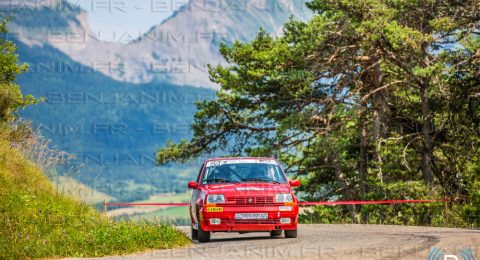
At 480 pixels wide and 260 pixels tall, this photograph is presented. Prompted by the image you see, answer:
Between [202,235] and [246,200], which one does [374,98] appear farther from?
[202,235]

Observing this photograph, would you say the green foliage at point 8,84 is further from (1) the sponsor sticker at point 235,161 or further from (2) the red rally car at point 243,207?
(2) the red rally car at point 243,207

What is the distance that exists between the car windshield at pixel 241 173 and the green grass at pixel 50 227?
1513 millimetres

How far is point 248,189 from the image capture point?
17250 millimetres

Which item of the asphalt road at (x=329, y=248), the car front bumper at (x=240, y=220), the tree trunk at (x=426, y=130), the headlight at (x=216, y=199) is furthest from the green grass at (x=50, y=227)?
the tree trunk at (x=426, y=130)

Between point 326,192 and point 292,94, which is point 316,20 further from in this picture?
point 326,192

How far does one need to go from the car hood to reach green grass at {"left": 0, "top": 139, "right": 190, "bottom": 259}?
4.04 feet

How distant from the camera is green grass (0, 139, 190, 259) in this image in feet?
46.8

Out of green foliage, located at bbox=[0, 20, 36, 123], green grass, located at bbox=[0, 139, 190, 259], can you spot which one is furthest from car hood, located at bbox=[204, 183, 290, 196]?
→ green foliage, located at bbox=[0, 20, 36, 123]

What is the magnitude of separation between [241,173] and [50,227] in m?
4.34

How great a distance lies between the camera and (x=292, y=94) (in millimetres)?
38219

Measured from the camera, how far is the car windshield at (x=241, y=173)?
18.0 m

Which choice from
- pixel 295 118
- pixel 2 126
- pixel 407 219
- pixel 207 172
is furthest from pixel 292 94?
pixel 207 172

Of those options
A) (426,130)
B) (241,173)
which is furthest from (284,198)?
(426,130)

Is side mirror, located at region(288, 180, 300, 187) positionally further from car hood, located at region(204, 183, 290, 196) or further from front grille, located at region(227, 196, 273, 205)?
front grille, located at region(227, 196, 273, 205)
